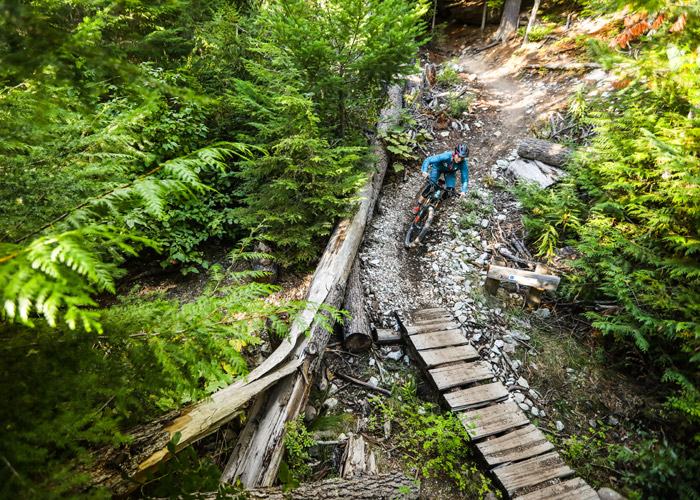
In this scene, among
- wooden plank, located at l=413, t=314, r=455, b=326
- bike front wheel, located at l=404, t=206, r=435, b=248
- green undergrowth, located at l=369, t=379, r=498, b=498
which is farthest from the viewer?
bike front wheel, located at l=404, t=206, r=435, b=248

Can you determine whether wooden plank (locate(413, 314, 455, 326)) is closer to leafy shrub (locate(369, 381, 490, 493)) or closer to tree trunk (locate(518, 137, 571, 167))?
leafy shrub (locate(369, 381, 490, 493))

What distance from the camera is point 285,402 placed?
157 inches

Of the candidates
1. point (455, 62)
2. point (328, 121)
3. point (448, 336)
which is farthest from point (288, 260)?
point (455, 62)

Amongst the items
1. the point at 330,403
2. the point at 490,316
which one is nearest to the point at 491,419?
the point at 490,316

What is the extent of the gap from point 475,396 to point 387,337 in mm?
1792

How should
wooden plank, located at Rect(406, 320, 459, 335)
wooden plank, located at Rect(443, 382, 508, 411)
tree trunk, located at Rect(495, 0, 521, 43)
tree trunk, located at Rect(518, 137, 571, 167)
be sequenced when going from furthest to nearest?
1. tree trunk, located at Rect(495, 0, 521, 43)
2. tree trunk, located at Rect(518, 137, 571, 167)
3. wooden plank, located at Rect(406, 320, 459, 335)
4. wooden plank, located at Rect(443, 382, 508, 411)

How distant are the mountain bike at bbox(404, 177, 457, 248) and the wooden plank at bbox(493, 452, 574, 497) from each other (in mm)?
4999

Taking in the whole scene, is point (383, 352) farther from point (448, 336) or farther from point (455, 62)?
point (455, 62)

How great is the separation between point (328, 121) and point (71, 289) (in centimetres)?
748

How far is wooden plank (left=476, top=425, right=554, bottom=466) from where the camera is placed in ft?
13.9

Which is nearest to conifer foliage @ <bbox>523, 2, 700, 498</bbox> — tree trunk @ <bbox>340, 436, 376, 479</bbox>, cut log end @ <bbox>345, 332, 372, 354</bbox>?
tree trunk @ <bbox>340, 436, 376, 479</bbox>

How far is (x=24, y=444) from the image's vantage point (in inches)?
55.9

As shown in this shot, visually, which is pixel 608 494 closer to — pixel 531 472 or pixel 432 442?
pixel 531 472

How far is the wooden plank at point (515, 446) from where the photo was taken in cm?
424
